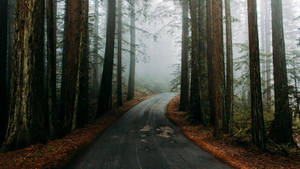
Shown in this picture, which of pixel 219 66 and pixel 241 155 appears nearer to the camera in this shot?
pixel 241 155

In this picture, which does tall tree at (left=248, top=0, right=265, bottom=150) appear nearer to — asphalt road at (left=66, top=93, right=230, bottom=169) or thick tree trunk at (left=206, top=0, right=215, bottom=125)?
asphalt road at (left=66, top=93, right=230, bottom=169)

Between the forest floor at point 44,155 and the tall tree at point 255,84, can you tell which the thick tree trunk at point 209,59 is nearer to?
the tall tree at point 255,84

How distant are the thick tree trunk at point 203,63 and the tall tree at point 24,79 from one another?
7349 mm

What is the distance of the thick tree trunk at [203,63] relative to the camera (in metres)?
9.41

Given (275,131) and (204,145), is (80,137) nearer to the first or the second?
(204,145)

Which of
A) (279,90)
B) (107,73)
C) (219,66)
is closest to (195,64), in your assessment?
(219,66)

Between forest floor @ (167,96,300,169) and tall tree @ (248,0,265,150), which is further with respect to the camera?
tall tree @ (248,0,265,150)

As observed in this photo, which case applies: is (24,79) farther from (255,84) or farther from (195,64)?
(195,64)

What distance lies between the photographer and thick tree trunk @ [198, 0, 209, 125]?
30.9ft

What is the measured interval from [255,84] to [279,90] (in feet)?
7.55

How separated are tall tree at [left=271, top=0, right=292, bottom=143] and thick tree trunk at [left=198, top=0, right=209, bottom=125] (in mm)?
3025

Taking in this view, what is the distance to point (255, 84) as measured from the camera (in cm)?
577

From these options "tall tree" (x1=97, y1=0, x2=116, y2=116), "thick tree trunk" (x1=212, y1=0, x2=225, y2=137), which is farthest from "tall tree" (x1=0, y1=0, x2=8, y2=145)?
"thick tree trunk" (x1=212, y1=0, x2=225, y2=137)

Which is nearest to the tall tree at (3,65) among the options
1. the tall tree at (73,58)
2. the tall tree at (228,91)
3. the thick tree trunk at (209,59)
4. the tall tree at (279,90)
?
the tall tree at (73,58)
